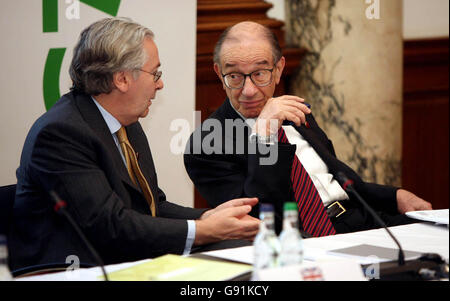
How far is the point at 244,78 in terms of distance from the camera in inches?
119

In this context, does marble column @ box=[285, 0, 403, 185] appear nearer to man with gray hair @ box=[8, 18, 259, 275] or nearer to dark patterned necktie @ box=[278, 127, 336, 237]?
dark patterned necktie @ box=[278, 127, 336, 237]

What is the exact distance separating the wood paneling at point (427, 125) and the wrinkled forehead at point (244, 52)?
8.77ft

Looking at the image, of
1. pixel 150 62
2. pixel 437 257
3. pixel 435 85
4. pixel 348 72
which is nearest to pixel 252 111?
pixel 150 62

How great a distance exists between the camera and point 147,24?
145 inches

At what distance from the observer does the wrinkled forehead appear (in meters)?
3.02

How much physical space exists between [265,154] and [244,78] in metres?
0.49

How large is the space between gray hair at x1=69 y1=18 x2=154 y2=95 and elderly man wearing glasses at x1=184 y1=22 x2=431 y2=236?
0.55m

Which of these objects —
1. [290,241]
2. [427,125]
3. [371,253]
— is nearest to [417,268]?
[371,253]

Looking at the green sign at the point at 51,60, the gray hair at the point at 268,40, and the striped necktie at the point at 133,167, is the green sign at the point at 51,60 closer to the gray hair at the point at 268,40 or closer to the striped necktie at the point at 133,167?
the gray hair at the point at 268,40

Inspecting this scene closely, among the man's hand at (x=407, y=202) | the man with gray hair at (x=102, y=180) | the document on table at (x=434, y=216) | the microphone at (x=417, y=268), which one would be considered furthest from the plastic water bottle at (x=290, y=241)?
the man's hand at (x=407, y=202)

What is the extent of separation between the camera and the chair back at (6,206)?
2.30 meters

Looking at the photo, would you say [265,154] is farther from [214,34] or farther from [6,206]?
[214,34]

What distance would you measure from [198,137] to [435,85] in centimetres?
319
